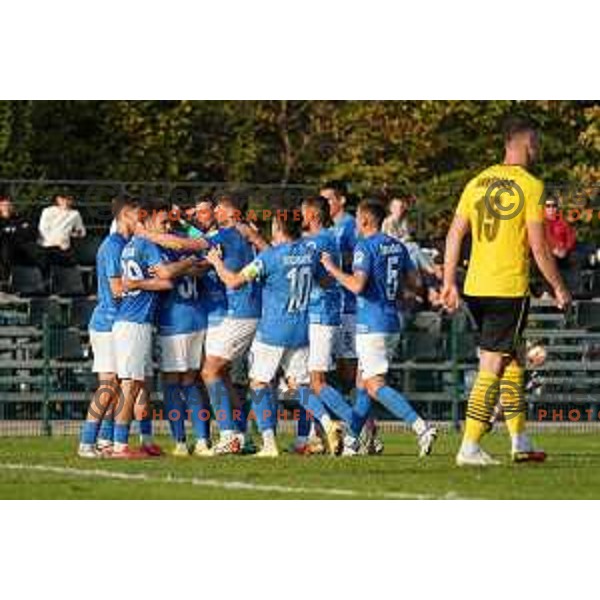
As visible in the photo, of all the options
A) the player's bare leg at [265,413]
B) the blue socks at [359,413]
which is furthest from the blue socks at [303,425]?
the blue socks at [359,413]

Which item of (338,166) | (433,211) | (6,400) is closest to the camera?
(6,400)

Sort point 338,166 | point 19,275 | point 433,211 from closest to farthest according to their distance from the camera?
point 19,275 < point 433,211 < point 338,166

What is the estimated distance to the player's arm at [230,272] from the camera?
23.0 m

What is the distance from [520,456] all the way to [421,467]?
2.69 ft

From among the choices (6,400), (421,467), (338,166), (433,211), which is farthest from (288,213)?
(338,166)

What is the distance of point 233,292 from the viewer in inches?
942

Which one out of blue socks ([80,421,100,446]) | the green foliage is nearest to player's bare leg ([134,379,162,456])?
blue socks ([80,421,100,446])

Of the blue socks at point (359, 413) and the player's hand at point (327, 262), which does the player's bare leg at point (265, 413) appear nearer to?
the blue socks at point (359, 413)

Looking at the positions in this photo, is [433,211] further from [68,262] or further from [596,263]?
[68,262]

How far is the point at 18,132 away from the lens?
4569 centimetres

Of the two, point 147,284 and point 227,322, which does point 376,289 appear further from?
point 147,284

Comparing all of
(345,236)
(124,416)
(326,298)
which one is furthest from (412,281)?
(124,416)

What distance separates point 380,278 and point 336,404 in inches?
47.1

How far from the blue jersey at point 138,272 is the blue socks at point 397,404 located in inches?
80.4
